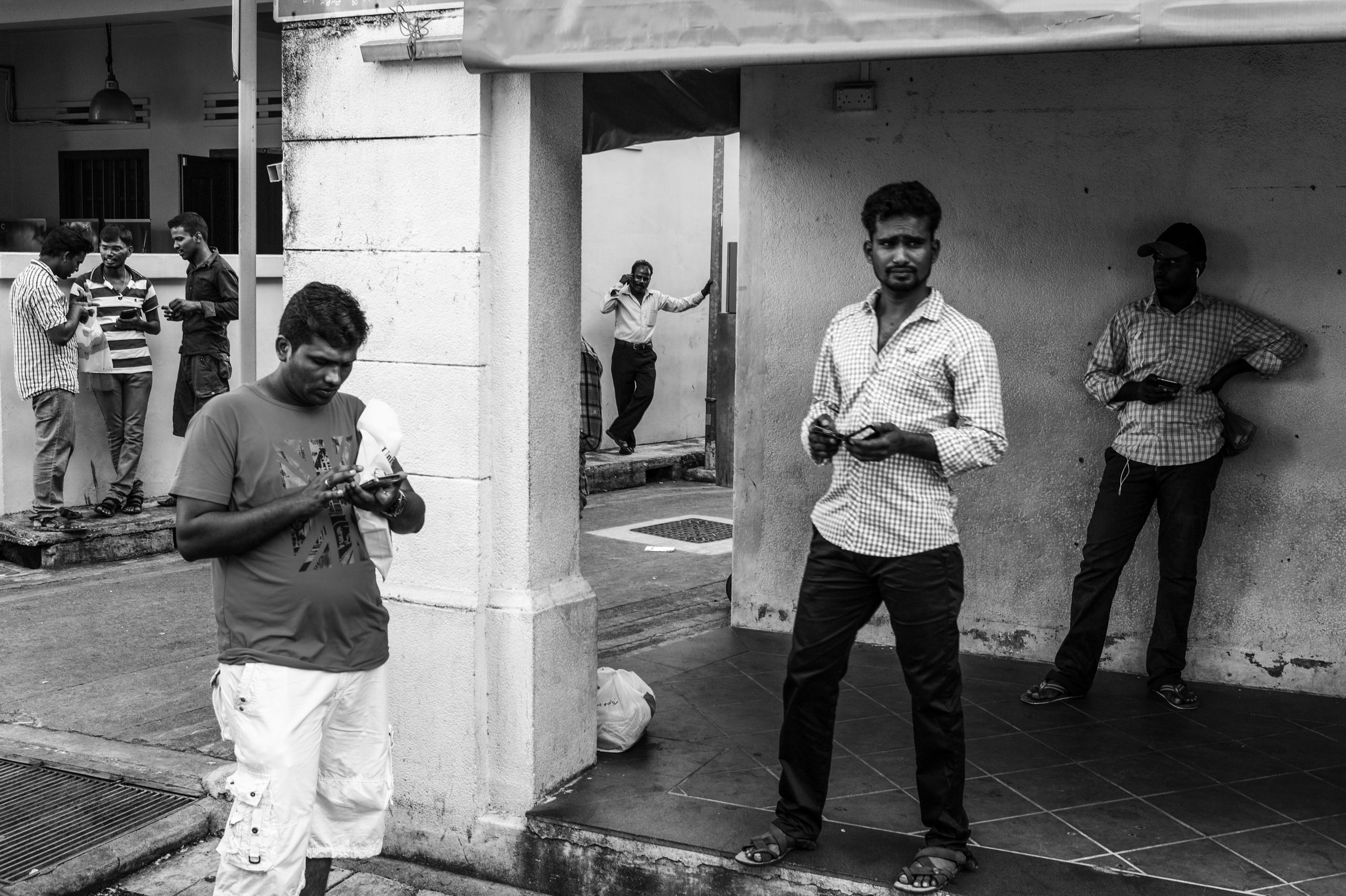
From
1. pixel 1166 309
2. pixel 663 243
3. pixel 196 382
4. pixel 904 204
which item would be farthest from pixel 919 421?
pixel 663 243

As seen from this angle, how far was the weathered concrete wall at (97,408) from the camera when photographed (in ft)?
31.1

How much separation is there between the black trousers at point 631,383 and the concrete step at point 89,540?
5552 millimetres

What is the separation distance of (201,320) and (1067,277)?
659 cm

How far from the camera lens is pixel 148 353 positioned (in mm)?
10117

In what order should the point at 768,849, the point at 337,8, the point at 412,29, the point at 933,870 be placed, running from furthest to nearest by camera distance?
the point at 337,8 < the point at 412,29 < the point at 768,849 < the point at 933,870

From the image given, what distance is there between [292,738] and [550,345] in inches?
67.2

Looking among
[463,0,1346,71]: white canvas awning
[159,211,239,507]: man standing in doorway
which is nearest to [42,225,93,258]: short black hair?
[159,211,239,507]: man standing in doorway

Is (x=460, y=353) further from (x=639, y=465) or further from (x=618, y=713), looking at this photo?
(x=639, y=465)

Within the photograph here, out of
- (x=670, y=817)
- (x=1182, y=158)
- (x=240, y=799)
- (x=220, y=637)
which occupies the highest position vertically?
(x=1182, y=158)

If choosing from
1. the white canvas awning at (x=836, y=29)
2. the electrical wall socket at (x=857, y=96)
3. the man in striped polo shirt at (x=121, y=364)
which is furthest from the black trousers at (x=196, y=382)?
the white canvas awning at (x=836, y=29)

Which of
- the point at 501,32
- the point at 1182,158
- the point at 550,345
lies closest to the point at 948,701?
the point at 550,345

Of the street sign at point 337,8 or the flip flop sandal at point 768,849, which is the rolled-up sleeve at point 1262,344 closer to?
the flip flop sandal at point 768,849

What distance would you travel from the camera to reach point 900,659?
400cm

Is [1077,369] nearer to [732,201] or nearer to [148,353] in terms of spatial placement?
[148,353]
